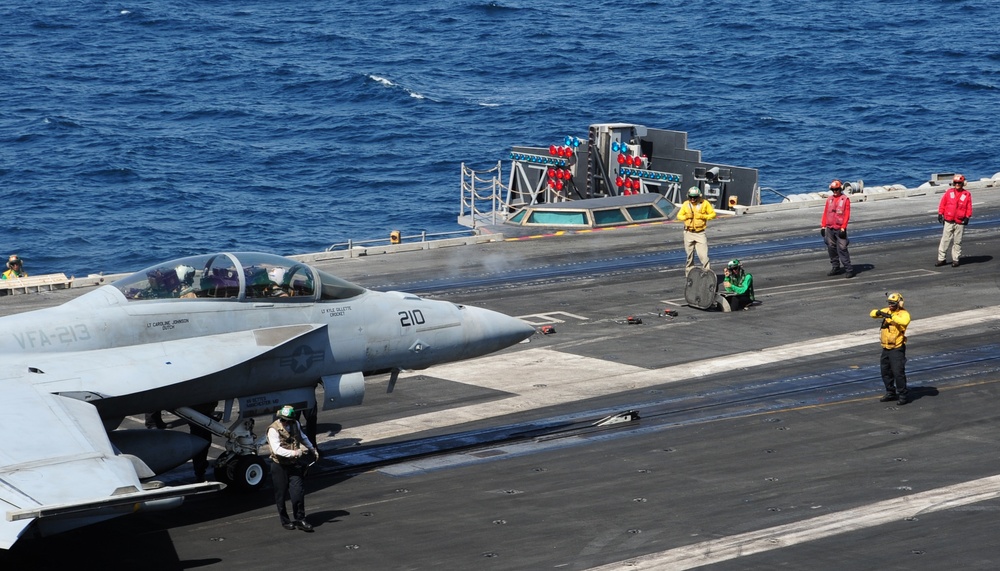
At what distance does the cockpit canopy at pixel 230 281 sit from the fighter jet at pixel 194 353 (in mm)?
20

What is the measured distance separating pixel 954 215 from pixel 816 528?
777 inches

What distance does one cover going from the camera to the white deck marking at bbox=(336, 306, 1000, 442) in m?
22.5

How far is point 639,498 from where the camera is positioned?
1770cm

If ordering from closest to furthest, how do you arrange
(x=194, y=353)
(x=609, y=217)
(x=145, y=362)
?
(x=145, y=362)
(x=194, y=353)
(x=609, y=217)

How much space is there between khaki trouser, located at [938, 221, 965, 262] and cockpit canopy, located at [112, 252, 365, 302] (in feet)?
70.3

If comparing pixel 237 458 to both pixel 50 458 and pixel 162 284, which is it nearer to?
pixel 162 284

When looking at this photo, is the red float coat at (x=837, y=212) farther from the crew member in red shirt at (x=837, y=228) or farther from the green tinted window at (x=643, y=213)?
the green tinted window at (x=643, y=213)

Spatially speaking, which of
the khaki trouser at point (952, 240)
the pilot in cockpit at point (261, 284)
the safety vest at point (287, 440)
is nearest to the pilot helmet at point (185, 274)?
the pilot in cockpit at point (261, 284)

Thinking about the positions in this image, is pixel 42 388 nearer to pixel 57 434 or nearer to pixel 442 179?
pixel 57 434

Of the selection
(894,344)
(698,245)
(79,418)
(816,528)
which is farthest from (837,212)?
(79,418)

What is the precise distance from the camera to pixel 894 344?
22.0 m

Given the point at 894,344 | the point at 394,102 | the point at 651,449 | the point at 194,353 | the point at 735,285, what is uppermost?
the point at 394,102

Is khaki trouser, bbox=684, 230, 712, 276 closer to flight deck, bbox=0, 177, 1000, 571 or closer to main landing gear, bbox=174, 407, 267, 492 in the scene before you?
flight deck, bbox=0, 177, 1000, 571

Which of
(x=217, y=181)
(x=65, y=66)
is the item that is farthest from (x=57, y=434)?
(x=65, y=66)
